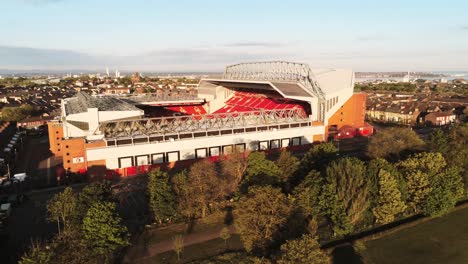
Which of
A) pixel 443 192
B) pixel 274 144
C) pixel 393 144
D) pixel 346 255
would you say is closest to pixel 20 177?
pixel 274 144

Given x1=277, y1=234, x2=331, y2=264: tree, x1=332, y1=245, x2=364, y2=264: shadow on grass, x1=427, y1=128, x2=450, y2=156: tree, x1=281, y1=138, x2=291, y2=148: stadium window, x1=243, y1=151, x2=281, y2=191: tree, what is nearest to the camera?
x1=277, y1=234, x2=331, y2=264: tree

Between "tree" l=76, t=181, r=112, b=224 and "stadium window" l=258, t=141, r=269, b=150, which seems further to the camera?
"stadium window" l=258, t=141, r=269, b=150

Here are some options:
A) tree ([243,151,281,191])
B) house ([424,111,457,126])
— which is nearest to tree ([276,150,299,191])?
tree ([243,151,281,191])

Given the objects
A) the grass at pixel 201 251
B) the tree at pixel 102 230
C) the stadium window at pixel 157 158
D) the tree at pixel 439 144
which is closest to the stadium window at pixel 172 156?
the stadium window at pixel 157 158

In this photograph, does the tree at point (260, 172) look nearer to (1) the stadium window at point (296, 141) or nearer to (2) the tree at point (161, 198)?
(2) the tree at point (161, 198)

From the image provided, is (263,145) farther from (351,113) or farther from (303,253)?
(303,253)

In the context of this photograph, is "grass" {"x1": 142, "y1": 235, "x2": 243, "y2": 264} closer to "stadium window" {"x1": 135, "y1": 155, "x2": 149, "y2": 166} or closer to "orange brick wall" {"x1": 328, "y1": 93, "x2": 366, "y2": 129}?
"stadium window" {"x1": 135, "y1": 155, "x2": 149, "y2": 166}

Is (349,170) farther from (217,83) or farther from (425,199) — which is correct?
(217,83)
